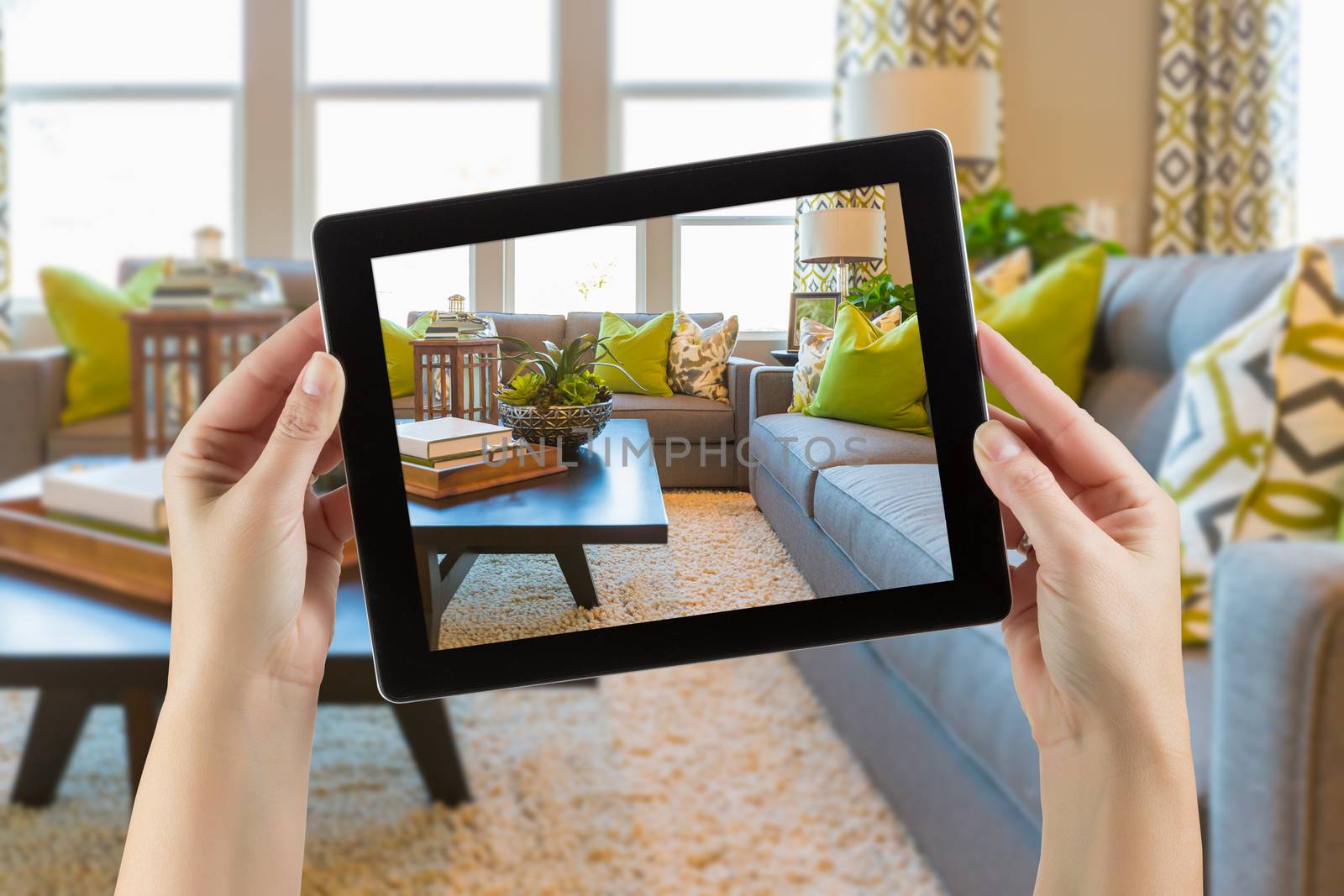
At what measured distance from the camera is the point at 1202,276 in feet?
2.02

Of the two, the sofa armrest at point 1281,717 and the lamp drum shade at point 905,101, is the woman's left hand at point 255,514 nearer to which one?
the sofa armrest at point 1281,717

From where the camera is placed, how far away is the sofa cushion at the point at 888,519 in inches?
11.8

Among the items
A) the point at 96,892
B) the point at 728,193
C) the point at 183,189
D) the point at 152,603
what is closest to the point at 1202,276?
the point at 728,193

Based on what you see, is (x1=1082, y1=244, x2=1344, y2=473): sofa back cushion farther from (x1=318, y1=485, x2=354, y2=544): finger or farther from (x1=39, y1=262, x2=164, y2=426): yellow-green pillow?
(x1=39, y1=262, x2=164, y2=426): yellow-green pillow

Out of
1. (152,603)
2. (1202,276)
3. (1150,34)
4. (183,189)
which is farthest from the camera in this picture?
(183,189)

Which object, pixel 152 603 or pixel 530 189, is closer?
pixel 530 189

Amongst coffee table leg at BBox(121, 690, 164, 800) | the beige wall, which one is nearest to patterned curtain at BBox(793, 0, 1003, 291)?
the beige wall

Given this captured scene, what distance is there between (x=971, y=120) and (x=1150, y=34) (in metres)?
1.47

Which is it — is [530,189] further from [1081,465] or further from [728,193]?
[1081,465]

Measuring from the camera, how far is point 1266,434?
628mm

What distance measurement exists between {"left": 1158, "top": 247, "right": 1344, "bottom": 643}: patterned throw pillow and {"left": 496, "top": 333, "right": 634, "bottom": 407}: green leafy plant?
461 millimetres

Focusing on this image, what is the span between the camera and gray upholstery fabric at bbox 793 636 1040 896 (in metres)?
0.74

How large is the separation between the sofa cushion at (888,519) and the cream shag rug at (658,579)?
0.02 meters

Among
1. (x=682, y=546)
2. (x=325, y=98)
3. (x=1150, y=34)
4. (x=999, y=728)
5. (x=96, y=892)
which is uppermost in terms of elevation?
(x=1150, y=34)
